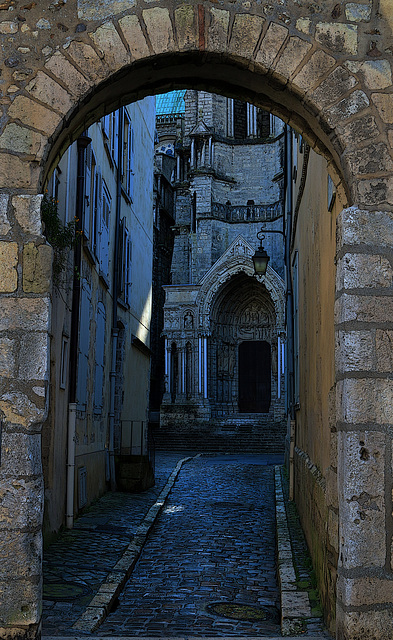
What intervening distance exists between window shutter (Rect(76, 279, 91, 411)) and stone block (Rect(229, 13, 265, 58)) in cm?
612

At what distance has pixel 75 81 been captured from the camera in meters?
4.34

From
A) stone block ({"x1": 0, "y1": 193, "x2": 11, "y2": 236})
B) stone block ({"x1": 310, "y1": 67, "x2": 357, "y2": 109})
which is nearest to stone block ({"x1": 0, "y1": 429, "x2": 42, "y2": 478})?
stone block ({"x1": 0, "y1": 193, "x2": 11, "y2": 236})

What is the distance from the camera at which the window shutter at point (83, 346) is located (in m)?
10.1

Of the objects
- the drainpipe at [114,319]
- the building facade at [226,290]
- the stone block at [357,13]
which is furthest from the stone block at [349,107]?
the building facade at [226,290]

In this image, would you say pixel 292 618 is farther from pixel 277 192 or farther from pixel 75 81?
pixel 277 192

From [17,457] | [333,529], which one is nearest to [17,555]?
[17,457]

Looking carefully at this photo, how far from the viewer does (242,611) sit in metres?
5.79

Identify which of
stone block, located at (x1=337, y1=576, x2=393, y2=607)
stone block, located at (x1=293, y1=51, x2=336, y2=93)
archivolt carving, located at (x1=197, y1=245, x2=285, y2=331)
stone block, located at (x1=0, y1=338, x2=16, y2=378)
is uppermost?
archivolt carving, located at (x1=197, y1=245, x2=285, y2=331)

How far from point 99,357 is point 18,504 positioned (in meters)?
8.41

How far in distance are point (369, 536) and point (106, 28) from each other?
3414 millimetres

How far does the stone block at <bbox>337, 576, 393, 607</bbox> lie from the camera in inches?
154

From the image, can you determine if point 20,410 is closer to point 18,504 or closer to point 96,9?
point 18,504

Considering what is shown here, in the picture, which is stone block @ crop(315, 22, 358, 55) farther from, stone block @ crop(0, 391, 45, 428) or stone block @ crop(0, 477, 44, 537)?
stone block @ crop(0, 477, 44, 537)

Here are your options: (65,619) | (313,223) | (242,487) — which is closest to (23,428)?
(65,619)
